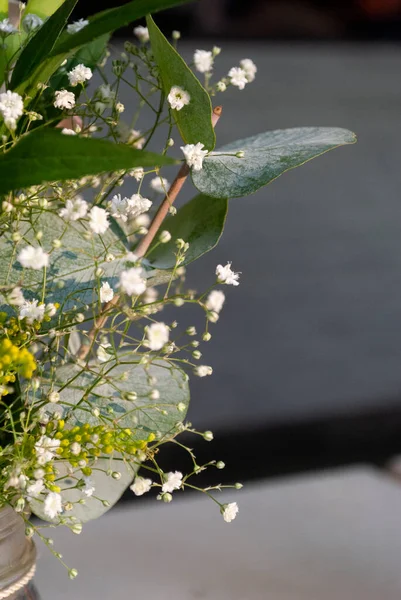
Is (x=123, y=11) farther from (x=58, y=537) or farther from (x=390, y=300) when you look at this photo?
(x=390, y=300)

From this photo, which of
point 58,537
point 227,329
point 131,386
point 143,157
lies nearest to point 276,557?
point 58,537

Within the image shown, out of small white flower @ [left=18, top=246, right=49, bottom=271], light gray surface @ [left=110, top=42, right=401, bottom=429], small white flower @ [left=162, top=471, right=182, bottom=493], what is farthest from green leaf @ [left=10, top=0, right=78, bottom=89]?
light gray surface @ [left=110, top=42, right=401, bottom=429]

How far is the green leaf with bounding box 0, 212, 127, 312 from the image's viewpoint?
0.40 meters

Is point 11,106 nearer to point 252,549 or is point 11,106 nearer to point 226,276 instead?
point 226,276

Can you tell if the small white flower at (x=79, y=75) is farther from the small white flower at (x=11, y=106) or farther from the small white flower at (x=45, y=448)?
the small white flower at (x=45, y=448)

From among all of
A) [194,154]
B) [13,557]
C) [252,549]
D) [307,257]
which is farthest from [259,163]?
[307,257]

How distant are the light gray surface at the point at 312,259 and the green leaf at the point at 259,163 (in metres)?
1.39

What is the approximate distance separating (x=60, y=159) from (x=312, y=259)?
1.67 m

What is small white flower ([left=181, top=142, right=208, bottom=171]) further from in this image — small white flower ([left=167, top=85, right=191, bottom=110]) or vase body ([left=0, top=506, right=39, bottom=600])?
vase body ([left=0, top=506, right=39, bottom=600])

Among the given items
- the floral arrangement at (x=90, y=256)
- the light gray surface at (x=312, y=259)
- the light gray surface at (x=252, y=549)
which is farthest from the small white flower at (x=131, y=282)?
the light gray surface at (x=312, y=259)

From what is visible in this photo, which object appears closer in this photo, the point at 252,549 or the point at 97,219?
the point at 97,219

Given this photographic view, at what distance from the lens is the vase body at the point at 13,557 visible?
46 cm

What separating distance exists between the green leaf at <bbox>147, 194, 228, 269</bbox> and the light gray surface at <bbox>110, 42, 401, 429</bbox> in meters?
1.36

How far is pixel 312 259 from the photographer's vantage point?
1949 millimetres
